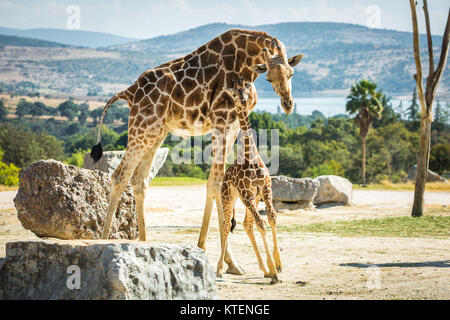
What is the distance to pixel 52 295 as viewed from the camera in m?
5.20

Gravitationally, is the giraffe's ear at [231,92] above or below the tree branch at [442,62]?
below

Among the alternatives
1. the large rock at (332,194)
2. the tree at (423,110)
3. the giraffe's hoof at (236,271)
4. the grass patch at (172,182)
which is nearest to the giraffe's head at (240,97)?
the giraffe's hoof at (236,271)

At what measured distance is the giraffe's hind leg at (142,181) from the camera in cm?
Answer: 823

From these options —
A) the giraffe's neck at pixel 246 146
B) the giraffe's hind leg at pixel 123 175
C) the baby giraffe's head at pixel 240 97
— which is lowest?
the giraffe's hind leg at pixel 123 175

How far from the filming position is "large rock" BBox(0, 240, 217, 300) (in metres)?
4.92

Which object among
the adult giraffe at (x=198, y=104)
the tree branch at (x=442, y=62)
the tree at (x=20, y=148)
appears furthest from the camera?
the tree at (x=20, y=148)

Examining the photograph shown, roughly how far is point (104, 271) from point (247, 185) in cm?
294

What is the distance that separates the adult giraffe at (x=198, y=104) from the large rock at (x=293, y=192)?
35.5 feet

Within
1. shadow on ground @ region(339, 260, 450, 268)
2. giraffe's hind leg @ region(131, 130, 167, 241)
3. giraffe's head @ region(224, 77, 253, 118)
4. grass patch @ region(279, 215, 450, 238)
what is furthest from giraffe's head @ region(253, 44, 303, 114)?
grass patch @ region(279, 215, 450, 238)

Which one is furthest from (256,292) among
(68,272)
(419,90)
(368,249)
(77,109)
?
(77,109)

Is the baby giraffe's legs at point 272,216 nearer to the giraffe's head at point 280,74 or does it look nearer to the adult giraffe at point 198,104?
the adult giraffe at point 198,104

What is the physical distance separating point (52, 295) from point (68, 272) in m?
0.28

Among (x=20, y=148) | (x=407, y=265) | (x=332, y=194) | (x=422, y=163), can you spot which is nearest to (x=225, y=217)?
(x=407, y=265)
